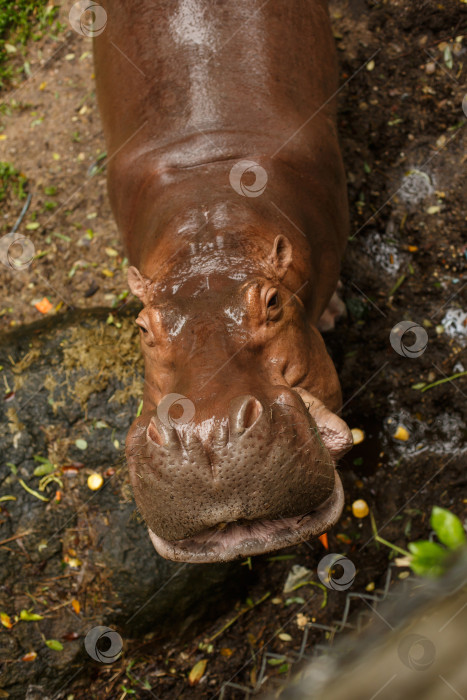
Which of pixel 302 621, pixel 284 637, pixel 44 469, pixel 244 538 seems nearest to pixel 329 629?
pixel 302 621

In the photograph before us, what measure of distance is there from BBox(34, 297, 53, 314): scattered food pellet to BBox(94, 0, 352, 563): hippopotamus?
1.45 meters

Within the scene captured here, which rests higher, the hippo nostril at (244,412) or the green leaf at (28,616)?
the hippo nostril at (244,412)

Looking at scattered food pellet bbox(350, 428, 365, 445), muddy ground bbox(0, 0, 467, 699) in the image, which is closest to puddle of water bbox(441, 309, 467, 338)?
muddy ground bbox(0, 0, 467, 699)

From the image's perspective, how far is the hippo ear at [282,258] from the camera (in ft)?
10.3

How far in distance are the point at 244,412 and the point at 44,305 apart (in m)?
3.54

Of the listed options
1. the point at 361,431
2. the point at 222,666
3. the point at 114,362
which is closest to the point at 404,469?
the point at 361,431

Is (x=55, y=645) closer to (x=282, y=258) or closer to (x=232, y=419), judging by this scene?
(x=232, y=419)

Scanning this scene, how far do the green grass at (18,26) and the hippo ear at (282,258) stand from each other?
4484 millimetres

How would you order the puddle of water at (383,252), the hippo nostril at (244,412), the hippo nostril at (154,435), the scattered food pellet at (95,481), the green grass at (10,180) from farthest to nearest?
1. the green grass at (10,180)
2. the puddle of water at (383,252)
3. the scattered food pellet at (95,481)
4. the hippo nostril at (154,435)
5. the hippo nostril at (244,412)

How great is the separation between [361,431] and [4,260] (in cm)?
338

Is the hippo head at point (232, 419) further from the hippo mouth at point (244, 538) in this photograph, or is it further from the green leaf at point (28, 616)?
the green leaf at point (28, 616)

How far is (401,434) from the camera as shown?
14.8ft

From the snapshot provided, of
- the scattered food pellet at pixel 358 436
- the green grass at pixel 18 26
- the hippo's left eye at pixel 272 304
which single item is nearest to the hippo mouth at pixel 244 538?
the hippo's left eye at pixel 272 304

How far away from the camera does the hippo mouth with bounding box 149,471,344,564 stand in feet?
9.16
